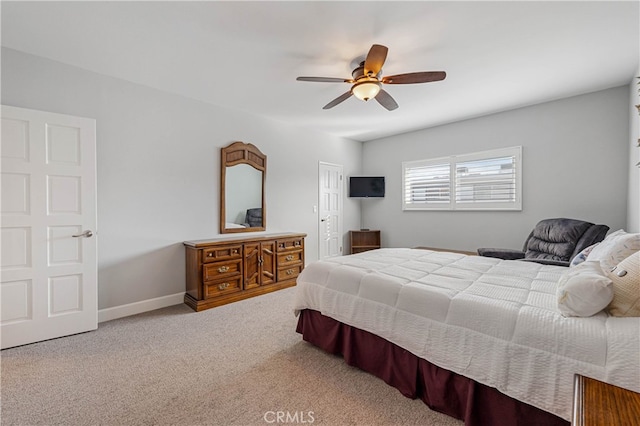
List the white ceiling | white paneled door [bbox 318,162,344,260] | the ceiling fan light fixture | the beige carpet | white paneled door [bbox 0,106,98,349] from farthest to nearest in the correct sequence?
white paneled door [bbox 318,162,344,260]
the ceiling fan light fixture
white paneled door [bbox 0,106,98,349]
the white ceiling
the beige carpet

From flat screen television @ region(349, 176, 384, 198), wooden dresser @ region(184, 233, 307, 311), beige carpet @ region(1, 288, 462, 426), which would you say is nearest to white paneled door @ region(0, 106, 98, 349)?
beige carpet @ region(1, 288, 462, 426)

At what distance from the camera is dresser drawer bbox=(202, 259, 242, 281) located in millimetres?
3395

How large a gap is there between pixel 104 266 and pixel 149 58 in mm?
2241

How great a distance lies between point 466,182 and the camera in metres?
4.68

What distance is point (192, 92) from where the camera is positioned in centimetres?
352

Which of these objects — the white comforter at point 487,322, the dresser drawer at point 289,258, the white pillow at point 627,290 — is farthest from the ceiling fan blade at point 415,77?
the dresser drawer at point 289,258

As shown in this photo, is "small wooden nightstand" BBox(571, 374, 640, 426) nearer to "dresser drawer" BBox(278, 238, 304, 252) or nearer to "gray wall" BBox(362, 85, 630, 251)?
"dresser drawer" BBox(278, 238, 304, 252)

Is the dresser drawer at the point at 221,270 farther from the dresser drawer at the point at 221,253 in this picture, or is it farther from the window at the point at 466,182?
the window at the point at 466,182

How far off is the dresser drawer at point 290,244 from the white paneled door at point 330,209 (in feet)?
3.12

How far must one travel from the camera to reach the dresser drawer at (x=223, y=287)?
3.41 metres

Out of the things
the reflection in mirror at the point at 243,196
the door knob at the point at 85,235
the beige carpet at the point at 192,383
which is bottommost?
the beige carpet at the point at 192,383

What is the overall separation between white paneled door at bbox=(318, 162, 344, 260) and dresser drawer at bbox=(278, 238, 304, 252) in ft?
3.12

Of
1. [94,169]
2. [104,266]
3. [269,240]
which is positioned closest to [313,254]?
[269,240]

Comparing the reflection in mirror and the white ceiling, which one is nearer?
the white ceiling
